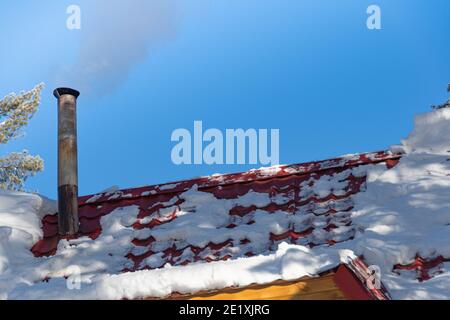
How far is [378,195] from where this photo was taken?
6043 millimetres

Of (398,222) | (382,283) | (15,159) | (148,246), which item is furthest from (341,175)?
(15,159)

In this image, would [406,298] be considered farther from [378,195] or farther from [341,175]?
[341,175]

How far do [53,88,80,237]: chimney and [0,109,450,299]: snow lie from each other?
10.7 inches

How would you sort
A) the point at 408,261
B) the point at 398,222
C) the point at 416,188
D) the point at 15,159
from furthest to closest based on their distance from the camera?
the point at 15,159 → the point at 416,188 → the point at 398,222 → the point at 408,261

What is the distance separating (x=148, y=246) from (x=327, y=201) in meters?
1.55

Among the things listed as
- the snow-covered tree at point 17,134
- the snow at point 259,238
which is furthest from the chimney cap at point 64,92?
the snow-covered tree at point 17,134

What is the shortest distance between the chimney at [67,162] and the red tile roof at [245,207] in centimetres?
13

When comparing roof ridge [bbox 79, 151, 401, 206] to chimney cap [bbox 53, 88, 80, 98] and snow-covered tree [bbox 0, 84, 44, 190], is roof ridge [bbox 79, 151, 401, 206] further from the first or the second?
snow-covered tree [bbox 0, 84, 44, 190]

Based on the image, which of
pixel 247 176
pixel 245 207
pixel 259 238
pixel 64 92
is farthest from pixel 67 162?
pixel 259 238

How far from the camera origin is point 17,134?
27234mm

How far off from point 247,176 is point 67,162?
178 cm

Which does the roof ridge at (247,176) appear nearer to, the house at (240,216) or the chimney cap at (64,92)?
the house at (240,216)

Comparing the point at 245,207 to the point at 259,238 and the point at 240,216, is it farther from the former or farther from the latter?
the point at 259,238

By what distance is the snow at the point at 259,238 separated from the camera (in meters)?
4.35
